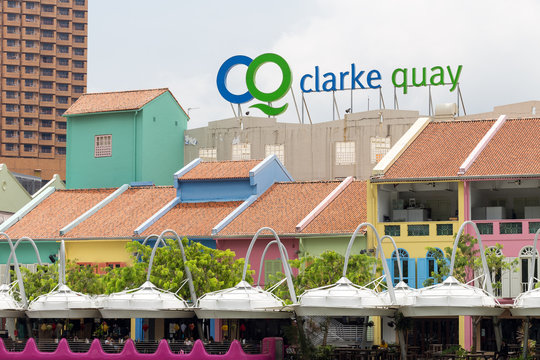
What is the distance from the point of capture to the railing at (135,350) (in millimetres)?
53344

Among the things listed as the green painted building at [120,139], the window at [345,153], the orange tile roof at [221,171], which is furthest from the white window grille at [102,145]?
the window at [345,153]

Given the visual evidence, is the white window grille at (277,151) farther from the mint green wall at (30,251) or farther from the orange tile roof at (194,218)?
the mint green wall at (30,251)

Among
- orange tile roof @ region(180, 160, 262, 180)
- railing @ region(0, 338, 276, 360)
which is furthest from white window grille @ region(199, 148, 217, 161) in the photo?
railing @ region(0, 338, 276, 360)

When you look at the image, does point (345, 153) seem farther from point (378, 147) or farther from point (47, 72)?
point (47, 72)

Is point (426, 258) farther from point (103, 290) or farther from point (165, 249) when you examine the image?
point (103, 290)

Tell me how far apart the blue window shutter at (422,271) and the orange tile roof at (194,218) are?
12.7m

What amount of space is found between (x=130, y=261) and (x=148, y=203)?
522 centimetres

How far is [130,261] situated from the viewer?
70.3 m

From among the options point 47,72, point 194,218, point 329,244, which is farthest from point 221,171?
point 47,72

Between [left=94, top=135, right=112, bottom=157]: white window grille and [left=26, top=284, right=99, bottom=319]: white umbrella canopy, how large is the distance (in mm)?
26541

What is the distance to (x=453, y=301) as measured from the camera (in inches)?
1901

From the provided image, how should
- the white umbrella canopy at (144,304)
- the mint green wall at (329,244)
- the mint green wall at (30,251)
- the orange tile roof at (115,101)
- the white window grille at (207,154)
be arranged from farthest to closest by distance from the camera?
the white window grille at (207,154), the orange tile roof at (115,101), the mint green wall at (30,251), the mint green wall at (329,244), the white umbrella canopy at (144,304)

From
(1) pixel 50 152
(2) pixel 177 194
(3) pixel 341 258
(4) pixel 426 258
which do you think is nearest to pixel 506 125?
(4) pixel 426 258

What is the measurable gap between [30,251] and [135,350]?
69.1ft
